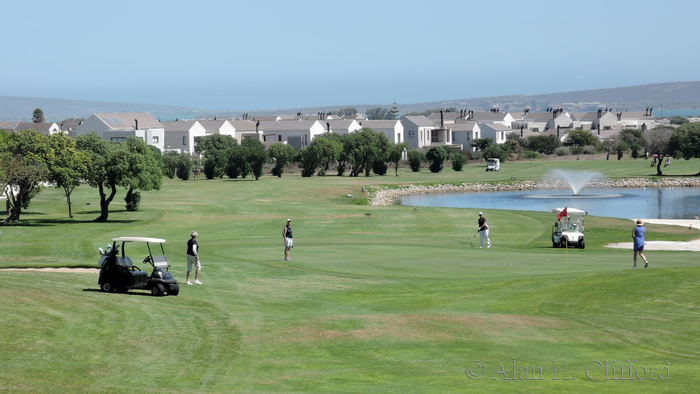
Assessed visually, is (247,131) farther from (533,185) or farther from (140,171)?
(140,171)

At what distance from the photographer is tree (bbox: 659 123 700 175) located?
114625 mm

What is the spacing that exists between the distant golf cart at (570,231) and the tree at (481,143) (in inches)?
5335

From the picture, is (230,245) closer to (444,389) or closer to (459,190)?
(444,389)

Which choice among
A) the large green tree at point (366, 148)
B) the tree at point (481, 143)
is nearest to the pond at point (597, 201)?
the large green tree at point (366, 148)

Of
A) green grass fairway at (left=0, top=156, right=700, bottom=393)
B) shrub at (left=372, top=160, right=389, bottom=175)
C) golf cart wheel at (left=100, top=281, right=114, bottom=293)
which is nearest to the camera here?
green grass fairway at (left=0, top=156, right=700, bottom=393)

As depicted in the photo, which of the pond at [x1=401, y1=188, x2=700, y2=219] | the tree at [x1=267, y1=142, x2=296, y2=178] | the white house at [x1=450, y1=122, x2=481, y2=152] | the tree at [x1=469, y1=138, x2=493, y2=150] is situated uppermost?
the white house at [x1=450, y1=122, x2=481, y2=152]

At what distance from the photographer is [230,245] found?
40969mm

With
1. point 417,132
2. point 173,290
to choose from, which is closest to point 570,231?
point 173,290

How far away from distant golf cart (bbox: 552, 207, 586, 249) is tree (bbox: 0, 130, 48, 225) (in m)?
36.5

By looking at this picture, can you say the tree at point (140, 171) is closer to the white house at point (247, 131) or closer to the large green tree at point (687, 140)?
the large green tree at point (687, 140)

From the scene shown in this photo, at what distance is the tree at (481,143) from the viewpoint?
17388cm

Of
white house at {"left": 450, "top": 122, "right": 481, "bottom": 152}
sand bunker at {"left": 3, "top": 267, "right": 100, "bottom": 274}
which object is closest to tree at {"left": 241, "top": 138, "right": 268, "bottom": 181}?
white house at {"left": 450, "top": 122, "right": 481, "bottom": 152}

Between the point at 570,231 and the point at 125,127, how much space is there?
123616mm

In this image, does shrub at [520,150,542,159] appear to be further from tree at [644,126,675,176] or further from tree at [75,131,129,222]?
tree at [75,131,129,222]
